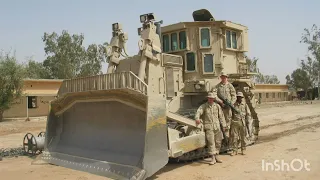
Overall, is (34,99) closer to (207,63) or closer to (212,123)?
(207,63)

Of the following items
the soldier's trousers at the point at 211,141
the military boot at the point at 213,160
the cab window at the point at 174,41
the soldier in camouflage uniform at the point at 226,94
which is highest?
the cab window at the point at 174,41

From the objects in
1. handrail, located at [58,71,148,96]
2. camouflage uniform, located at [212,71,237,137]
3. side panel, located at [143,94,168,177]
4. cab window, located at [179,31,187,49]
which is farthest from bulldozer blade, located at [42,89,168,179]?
cab window, located at [179,31,187,49]

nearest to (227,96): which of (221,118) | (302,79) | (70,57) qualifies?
(221,118)

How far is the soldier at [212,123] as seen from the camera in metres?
8.26

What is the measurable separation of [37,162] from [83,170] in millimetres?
1876

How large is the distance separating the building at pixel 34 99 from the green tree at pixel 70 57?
20.0 metres

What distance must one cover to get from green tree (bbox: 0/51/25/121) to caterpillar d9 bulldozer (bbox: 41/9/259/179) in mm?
17305

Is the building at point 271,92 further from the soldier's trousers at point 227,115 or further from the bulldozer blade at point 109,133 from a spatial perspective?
the bulldozer blade at point 109,133

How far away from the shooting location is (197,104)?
984 cm

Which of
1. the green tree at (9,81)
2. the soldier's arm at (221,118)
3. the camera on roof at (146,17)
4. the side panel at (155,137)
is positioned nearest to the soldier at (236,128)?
the soldier's arm at (221,118)

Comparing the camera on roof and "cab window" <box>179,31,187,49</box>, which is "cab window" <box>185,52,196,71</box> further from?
the camera on roof

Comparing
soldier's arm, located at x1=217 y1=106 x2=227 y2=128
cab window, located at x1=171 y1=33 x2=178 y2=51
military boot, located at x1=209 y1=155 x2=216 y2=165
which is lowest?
military boot, located at x1=209 y1=155 x2=216 y2=165

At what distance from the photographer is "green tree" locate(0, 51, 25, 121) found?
24.1 meters

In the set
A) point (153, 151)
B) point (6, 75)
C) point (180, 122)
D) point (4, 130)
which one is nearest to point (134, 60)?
point (180, 122)
